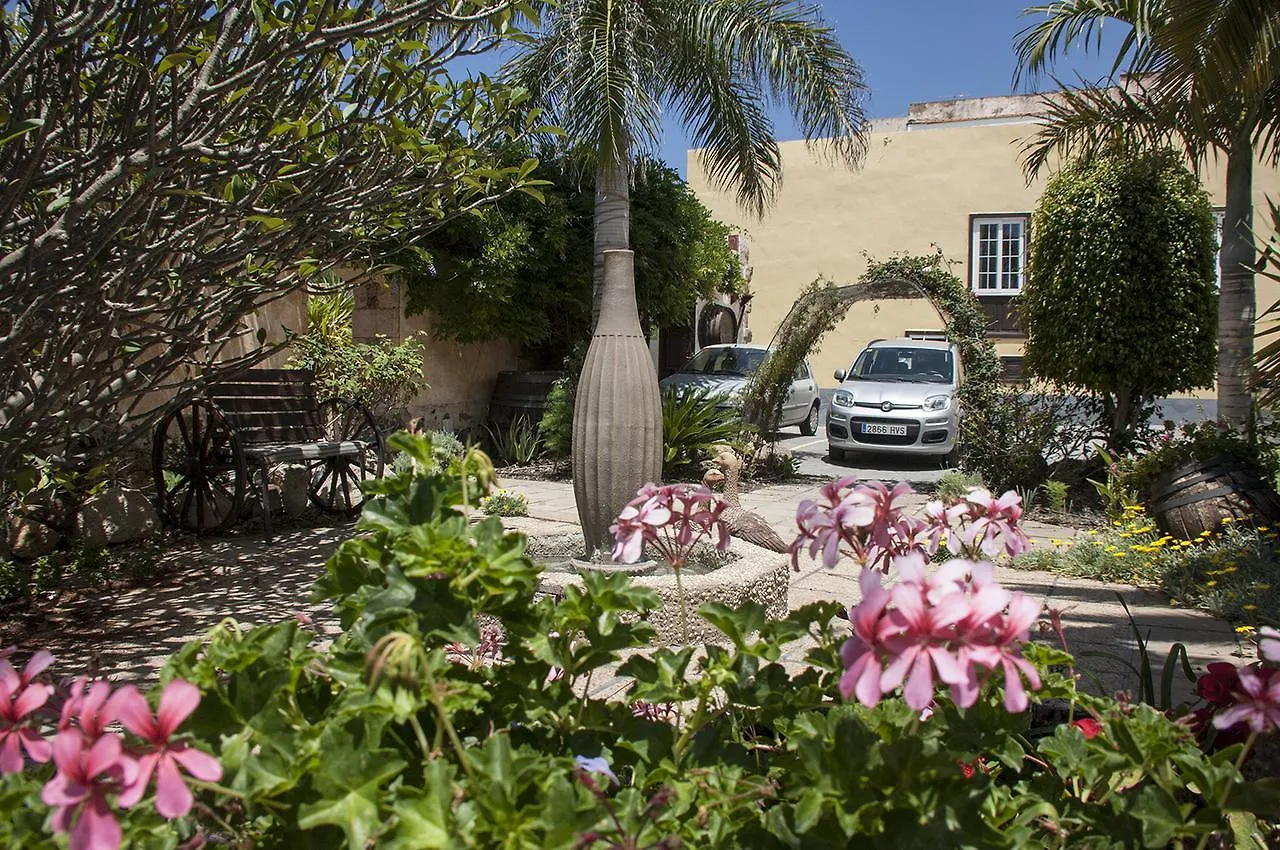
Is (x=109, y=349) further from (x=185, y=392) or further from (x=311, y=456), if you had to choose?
(x=311, y=456)

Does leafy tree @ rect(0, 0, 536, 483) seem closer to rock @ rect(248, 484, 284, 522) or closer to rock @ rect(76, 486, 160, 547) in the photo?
rock @ rect(76, 486, 160, 547)

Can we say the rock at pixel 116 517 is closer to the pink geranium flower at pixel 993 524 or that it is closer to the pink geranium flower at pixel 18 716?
the pink geranium flower at pixel 18 716

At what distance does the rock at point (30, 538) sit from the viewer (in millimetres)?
5488

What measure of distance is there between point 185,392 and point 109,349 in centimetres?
43

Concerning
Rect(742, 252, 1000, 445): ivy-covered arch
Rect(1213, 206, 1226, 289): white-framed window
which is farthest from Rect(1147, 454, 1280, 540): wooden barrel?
Rect(742, 252, 1000, 445): ivy-covered arch

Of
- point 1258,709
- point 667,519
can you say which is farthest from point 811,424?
point 1258,709

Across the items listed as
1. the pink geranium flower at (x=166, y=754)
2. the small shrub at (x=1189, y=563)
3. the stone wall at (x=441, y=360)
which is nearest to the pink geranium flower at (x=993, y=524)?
the pink geranium flower at (x=166, y=754)

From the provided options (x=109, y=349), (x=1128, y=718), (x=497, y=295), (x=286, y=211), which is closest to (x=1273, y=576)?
(x=1128, y=718)

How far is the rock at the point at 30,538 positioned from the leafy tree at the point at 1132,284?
26.8 feet

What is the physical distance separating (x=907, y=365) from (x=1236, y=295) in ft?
17.2

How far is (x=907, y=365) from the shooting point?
12844 mm

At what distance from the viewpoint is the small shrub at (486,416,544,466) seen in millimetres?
10930

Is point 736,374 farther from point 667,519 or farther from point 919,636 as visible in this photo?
point 919,636

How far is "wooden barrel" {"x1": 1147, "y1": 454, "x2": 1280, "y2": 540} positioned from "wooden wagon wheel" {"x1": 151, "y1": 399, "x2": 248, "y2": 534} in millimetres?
6117
